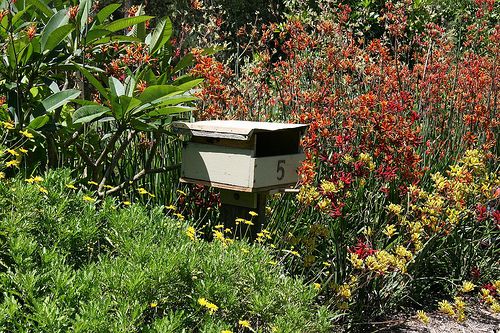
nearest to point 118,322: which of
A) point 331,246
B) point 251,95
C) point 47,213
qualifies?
point 47,213

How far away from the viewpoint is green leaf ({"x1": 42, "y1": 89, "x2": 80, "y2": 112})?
139 inches

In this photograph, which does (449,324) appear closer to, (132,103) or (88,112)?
Answer: (132,103)

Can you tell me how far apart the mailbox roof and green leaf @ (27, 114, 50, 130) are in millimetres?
Answer: 676

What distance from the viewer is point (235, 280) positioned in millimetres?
2506

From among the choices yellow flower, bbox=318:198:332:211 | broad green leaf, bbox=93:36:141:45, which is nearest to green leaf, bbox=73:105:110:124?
broad green leaf, bbox=93:36:141:45

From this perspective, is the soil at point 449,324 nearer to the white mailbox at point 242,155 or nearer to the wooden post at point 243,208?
the wooden post at point 243,208

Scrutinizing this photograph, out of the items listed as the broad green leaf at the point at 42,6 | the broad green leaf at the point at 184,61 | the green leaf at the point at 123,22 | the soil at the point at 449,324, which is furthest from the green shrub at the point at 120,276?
the soil at the point at 449,324

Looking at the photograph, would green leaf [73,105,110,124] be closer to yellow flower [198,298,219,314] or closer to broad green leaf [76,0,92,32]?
broad green leaf [76,0,92,32]

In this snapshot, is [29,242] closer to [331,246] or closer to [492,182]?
[331,246]

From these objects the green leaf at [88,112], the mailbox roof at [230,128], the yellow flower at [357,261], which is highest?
the green leaf at [88,112]

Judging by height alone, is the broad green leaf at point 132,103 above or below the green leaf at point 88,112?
above

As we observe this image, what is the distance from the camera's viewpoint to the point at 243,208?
376 centimetres

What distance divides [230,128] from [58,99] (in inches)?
32.2

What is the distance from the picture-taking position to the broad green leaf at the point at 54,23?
138 inches
